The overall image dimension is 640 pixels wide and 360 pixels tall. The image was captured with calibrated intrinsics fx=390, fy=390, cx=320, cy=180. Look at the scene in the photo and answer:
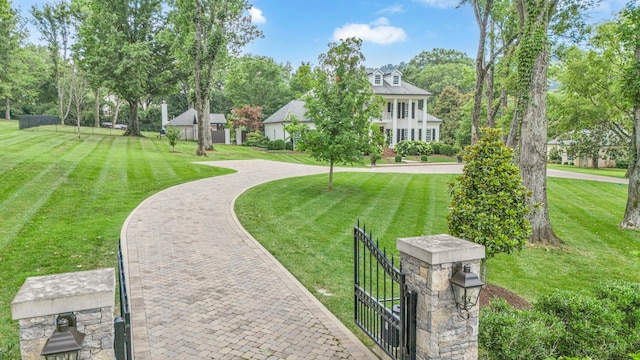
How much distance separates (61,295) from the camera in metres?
2.89

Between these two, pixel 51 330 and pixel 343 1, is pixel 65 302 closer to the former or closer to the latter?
pixel 51 330

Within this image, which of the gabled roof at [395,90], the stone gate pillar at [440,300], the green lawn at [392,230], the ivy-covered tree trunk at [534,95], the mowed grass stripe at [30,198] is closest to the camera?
the stone gate pillar at [440,300]

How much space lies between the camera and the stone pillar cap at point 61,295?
2.78m

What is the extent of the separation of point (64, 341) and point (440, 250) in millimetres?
3324

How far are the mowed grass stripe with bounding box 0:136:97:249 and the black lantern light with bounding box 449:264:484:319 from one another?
8.91 meters

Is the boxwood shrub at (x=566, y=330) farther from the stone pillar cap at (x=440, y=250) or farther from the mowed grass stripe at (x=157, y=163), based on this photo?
the mowed grass stripe at (x=157, y=163)

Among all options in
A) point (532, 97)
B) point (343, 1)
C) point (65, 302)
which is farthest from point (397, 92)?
point (65, 302)

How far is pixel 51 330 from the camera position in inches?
113

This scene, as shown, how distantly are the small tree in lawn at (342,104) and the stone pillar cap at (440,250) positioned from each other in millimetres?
10842

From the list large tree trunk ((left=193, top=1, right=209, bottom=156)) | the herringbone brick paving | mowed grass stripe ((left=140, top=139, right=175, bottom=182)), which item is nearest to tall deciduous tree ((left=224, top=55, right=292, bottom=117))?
large tree trunk ((left=193, top=1, right=209, bottom=156))

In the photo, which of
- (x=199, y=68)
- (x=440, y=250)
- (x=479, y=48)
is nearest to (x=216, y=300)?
(x=440, y=250)

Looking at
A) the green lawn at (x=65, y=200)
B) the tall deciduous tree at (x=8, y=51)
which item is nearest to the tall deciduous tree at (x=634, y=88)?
the green lawn at (x=65, y=200)

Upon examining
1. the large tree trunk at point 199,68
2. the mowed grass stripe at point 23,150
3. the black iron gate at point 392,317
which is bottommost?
the black iron gate at point 392,317

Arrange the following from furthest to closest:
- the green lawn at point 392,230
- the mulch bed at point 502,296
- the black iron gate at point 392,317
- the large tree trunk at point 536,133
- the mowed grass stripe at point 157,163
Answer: the mowed grass stripe at point 157,163 < the large tree trunk at point 536,133 < the green lawn at point 392,230 < the mulch bed at point 502,296 < the black iron gate at point 392,317
